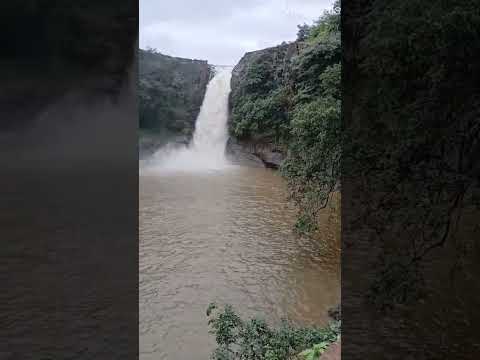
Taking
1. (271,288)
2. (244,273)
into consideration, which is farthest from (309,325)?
(244,273)

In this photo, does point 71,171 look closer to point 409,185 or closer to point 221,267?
point 409,185

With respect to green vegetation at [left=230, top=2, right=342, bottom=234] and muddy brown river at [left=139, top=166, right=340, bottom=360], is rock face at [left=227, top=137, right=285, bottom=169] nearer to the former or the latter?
green vegetation at [left=230, top=2, right=342, bottom=234]

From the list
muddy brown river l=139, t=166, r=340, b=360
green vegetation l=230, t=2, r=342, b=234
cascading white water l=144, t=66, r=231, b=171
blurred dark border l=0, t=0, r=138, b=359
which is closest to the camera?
blurred dark border l=0, t=0, r=138, b=359

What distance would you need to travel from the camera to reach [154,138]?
12664 mm

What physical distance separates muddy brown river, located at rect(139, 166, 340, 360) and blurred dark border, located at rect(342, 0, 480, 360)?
148 cm

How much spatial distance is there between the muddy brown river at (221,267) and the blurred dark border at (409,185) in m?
1.48

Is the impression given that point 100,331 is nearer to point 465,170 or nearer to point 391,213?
point 391,213

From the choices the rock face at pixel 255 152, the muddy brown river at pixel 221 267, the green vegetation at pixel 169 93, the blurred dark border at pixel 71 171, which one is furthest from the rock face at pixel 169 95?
the blurred dark border at pixel 71 171

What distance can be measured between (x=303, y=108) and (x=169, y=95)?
388 inches

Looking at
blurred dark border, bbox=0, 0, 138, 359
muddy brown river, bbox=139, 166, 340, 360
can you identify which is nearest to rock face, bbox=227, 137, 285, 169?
muddy brown river, bbox=139, 166, 340, 360

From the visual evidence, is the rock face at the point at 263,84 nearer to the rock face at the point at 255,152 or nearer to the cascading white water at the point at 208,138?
the rock face at the point at 255,152

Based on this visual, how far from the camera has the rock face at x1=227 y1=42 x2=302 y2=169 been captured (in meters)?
10.8

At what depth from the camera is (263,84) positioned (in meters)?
11.8

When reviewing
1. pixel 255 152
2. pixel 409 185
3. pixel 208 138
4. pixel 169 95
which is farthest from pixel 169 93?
pixel 409 185
